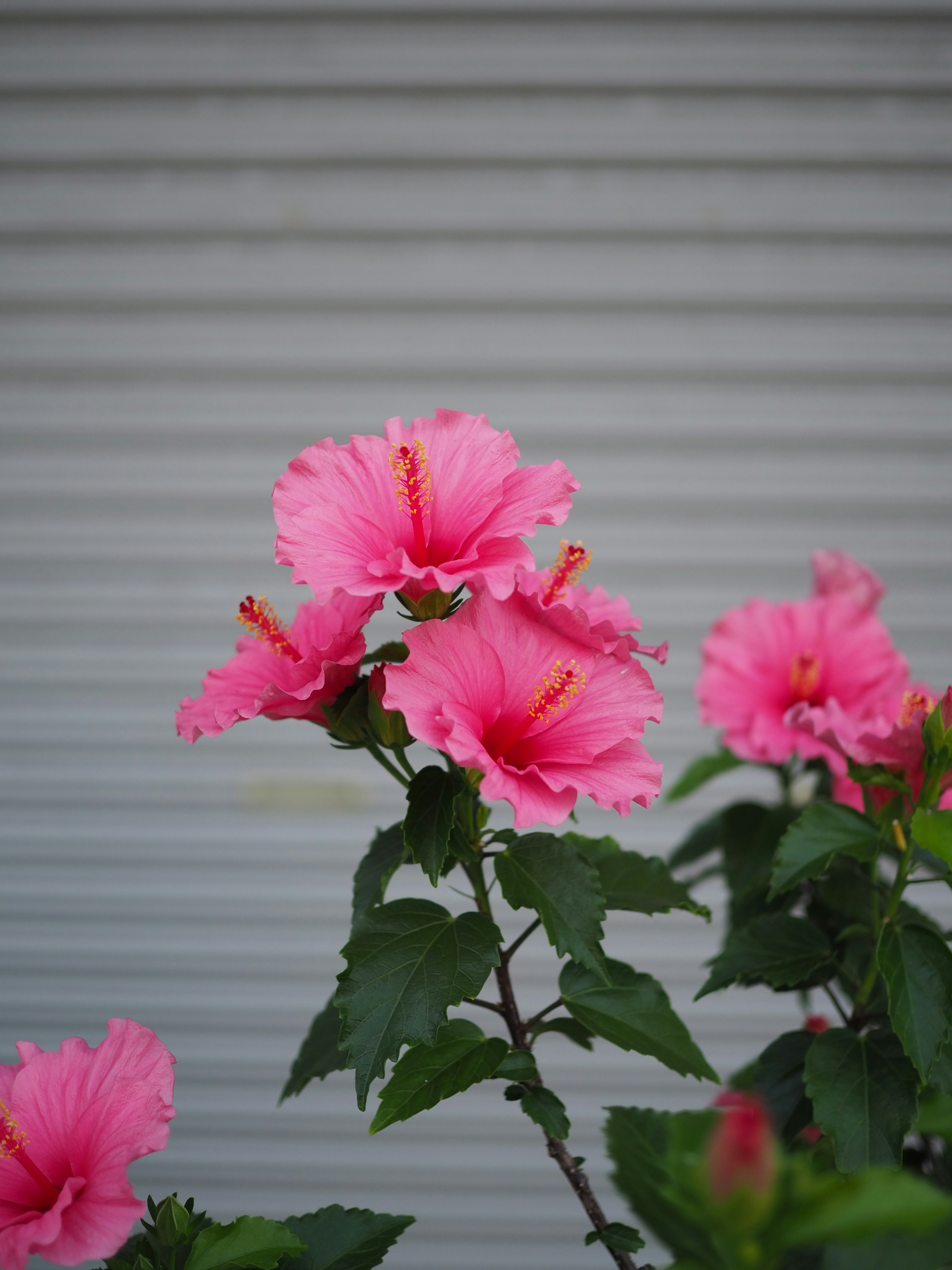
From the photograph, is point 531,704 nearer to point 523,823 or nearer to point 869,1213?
point 523,823

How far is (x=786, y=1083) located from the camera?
773 millimetres

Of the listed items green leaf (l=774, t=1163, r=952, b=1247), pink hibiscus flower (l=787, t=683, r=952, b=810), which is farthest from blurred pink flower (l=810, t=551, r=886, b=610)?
green leaf (l=774, t=1163, r=952, b=1247)

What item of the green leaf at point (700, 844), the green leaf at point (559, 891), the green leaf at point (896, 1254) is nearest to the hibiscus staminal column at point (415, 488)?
the green leaf at point (559, 891)

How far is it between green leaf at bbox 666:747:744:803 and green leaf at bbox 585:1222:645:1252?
0.61 metres

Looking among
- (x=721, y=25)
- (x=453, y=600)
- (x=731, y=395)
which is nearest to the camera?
(x=453, y=600)

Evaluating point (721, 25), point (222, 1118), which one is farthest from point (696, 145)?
point (222, 1118)

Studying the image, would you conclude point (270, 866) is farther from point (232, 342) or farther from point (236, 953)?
point (232, 342)

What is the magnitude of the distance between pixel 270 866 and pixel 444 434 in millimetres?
1662

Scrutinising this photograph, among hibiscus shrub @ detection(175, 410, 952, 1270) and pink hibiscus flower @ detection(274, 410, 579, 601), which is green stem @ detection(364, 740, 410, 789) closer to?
hibiscus shrub @ detection(175, 410, 952, 1270)

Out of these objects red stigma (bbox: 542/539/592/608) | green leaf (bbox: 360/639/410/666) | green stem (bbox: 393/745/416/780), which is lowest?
green stem (bbox: 393/745/416/780)

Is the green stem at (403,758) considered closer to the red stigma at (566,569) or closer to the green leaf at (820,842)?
the red stigma at (566,569)

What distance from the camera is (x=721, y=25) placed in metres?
1.88

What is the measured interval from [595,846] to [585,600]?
213 mm

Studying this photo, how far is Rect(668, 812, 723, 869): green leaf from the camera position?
111 cm
